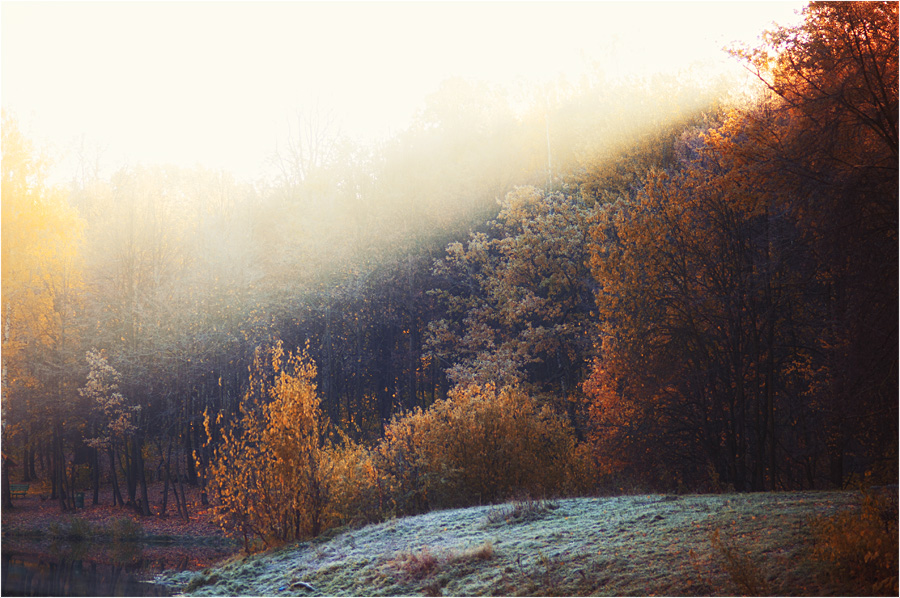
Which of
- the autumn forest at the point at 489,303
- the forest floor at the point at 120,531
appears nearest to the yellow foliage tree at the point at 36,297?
the autumn forest at the point at 489,303

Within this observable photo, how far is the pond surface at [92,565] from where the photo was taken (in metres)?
15.0

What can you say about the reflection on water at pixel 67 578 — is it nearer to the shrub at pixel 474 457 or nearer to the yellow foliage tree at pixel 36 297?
the shrub at pixel 474 457

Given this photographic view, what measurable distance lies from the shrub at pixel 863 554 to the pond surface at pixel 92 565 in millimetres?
12271

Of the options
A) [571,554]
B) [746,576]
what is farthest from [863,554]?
[571,554]

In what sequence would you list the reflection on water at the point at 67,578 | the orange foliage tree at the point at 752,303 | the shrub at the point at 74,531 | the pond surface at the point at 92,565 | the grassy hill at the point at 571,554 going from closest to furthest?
the grassy hill at the point at 571,554 → the orange foliage tree at the point at 752,303 → the reflection on water at the point at 67,578 → the pond surface at the point at 92,565 → the shrub at the point at 74,531

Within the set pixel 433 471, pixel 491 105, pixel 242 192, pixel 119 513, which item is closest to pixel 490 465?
pixel 433 471

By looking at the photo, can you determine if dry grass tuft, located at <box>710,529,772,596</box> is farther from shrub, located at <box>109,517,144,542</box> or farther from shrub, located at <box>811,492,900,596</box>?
shrub, located at <box>109,517,144,542</box>

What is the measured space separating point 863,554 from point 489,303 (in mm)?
28535

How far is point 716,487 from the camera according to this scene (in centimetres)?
1712

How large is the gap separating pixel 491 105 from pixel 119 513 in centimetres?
2907

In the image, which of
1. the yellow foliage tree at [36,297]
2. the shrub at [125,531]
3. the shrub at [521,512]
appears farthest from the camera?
the shrub at [125,531]

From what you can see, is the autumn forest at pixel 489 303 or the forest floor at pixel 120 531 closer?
the autumn forest at pixel 489 303

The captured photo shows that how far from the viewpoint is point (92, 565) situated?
19.2 m

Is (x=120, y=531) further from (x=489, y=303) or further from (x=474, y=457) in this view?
(x=489, y=303)
